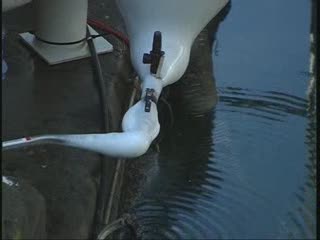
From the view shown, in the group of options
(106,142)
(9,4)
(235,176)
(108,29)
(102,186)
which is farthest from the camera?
(108,29)

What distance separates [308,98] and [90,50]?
58 centimetres

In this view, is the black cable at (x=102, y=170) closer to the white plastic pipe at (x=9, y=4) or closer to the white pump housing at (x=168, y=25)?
the white pump housing at (x=168, y=25)

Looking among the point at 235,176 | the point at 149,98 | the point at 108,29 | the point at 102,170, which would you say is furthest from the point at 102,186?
the point at 108,29

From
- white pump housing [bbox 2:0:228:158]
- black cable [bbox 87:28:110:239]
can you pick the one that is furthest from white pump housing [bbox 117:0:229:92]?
black cable [bbox 87:28:110:239]

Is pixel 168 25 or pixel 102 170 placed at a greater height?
pixel 168 25

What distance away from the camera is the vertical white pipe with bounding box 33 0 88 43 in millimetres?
1613

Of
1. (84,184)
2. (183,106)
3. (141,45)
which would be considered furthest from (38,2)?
(84,184)

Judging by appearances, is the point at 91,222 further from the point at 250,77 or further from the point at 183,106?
the point at 250,77

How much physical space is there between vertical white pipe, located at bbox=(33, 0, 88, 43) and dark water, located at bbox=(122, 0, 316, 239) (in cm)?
33

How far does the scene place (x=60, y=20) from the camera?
1635 mm

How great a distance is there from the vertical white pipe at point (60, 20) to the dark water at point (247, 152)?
1.09 ft

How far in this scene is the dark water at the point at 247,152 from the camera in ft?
4.22

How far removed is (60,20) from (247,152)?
0.56 metres

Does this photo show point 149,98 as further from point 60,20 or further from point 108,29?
point 108,29
